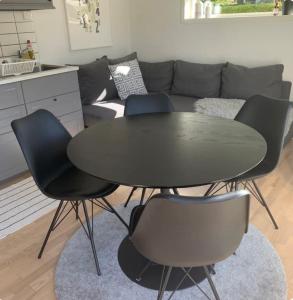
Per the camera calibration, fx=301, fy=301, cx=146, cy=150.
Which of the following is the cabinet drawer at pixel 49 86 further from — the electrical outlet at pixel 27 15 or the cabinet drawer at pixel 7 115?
the electrical outlet at pixel 27 15

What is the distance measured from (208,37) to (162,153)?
266 cm

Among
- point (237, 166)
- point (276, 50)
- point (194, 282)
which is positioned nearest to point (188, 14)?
point (276, 50)

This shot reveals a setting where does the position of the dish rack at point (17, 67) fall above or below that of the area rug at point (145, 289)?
above

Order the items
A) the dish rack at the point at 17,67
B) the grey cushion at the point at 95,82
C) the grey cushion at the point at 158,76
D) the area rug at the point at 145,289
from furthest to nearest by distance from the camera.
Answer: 1. the grey cushion at the point at 158,76
2. the grey cushion at the point at 95,82
3. the dish rack at the point at 17,67
4. the area rug at the point at 145,289

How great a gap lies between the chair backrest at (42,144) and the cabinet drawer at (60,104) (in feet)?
3.26

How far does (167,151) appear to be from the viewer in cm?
149

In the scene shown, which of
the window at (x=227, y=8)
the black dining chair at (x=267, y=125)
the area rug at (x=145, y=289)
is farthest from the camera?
the window at (x=227, y=8)

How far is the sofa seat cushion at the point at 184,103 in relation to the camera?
3162mm

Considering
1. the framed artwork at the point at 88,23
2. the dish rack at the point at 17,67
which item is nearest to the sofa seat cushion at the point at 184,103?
the framed artwork at the point at 88,23

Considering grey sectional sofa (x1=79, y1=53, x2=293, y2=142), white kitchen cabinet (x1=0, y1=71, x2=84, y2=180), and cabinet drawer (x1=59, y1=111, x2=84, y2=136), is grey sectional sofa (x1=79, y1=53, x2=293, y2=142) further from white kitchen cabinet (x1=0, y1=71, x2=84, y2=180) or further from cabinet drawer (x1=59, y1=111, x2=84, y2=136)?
white kitchen cabinet (x1=0, y1=71, x2=84, y2=180)

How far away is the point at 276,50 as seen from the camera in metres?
3.24

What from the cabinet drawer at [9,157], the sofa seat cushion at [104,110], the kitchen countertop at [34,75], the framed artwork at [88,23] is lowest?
the cabinet drawer at [9,157]

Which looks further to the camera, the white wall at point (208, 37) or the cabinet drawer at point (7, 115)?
the white wall at point (208, 37)

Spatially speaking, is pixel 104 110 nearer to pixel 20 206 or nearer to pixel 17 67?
pixel 17 67
